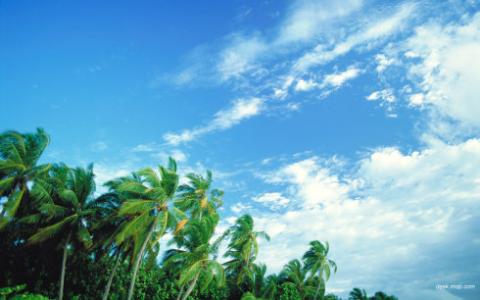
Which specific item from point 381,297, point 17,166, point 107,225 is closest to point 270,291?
point 107,225

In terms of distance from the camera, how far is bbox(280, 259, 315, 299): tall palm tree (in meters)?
37.5

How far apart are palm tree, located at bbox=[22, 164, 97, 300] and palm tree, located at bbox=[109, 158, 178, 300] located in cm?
197

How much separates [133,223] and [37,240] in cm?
498

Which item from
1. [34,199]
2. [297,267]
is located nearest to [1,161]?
[34,199]

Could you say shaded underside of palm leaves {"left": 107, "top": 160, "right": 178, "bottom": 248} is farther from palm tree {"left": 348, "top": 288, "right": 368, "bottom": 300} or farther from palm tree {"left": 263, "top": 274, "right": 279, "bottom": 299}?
palm tree {"left": 348, "top": 288, "right": 368, "bottom": 300}

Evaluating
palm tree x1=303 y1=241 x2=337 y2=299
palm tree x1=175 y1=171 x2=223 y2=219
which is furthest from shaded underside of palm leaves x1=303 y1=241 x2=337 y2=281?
palm tree x1=175 y1=171 x2=223 y2=219

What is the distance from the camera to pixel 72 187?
20.0 m

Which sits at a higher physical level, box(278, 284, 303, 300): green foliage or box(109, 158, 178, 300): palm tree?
box(109, 158, 178, 300): palm tree

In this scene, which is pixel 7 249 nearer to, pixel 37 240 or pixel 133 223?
pixel 37 240

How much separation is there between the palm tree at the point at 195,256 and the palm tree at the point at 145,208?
7.19 feet

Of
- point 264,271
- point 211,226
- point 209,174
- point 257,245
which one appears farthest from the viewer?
point 264,271

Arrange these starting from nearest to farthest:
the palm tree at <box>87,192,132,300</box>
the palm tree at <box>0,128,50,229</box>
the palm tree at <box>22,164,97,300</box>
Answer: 1. the palm tree at <box>0,128,50,229</box>
2. the palm tree at <box>22,164,97,300</box>
3. the palm tree at <box>87,192,132,300</box>

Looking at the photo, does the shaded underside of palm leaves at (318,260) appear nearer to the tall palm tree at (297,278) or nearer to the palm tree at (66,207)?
the tall palm tree at (297,278)

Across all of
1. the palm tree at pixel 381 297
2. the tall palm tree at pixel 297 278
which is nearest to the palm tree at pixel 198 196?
the tall palm tree at pixel 297 278
